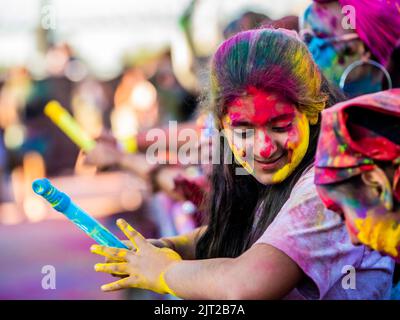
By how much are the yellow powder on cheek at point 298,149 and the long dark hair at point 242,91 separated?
2cm

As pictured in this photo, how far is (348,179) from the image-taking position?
158 cm

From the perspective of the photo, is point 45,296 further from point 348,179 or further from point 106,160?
point 348,179

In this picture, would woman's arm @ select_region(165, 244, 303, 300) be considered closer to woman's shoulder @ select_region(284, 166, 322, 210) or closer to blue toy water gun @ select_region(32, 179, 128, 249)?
woman's shoulder @ select_region(284, 166, 322, 210)

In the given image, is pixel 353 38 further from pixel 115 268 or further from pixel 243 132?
pixel 115 268

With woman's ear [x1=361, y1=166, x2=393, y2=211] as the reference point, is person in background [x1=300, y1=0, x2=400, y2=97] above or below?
above

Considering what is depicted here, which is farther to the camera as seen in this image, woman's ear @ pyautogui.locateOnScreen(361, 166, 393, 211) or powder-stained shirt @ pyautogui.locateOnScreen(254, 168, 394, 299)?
powder-stained shirt @ pyautogui.locateOnScreen(254, 168, 394, 299)

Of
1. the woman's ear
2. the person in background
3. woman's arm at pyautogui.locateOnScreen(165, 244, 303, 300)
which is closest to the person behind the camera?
the woman's ear

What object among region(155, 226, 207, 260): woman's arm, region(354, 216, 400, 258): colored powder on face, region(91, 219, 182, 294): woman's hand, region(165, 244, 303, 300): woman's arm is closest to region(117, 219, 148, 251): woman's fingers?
region(91, 219, 182, 294): woman's hand

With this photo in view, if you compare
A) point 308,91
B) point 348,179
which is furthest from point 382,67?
point 348,179

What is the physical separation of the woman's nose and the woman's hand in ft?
1.00

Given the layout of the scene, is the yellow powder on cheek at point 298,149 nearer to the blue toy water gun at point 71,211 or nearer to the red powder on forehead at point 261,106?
the red powder on forehead at point 261,106

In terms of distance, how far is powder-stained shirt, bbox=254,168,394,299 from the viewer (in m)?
1.84

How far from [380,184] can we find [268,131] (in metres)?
0.47

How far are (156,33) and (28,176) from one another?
1.94 metres
